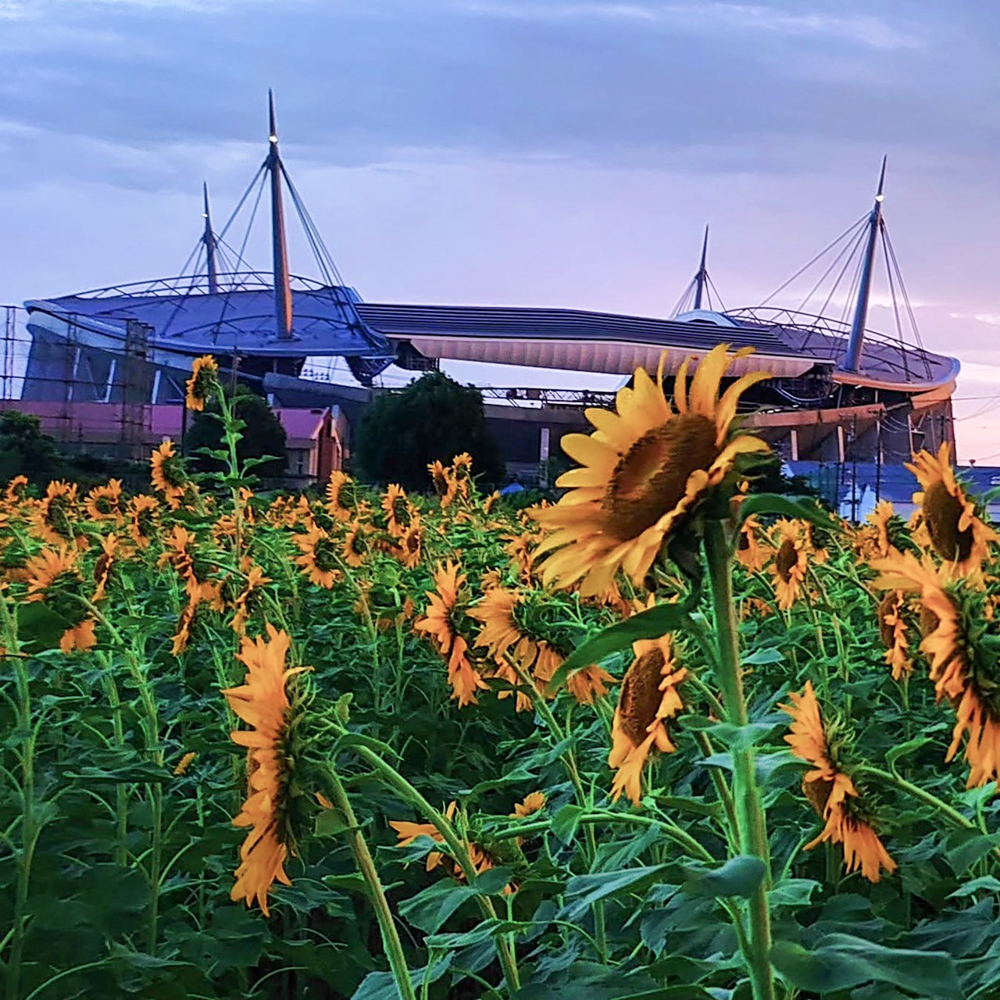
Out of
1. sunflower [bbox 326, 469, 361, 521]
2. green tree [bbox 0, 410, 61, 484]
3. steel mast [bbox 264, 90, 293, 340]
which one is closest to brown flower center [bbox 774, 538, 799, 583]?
sunflower [bbox 326, 469, 361, 521]

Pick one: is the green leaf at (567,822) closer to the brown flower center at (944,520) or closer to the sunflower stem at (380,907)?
the sunflower stem at (380,907)

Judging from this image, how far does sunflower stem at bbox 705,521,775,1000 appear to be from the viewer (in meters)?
0.84

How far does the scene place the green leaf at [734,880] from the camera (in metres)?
0.77

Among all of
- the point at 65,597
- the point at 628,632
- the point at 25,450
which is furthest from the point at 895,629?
the point at 25,450

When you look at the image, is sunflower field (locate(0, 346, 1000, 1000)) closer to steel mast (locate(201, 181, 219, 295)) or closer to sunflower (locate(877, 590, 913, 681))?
sunflower (locate(877, 590, 913, 681))

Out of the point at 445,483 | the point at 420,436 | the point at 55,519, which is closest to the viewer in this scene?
the point at 55,519

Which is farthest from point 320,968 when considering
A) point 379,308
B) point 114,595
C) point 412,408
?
point 379,308

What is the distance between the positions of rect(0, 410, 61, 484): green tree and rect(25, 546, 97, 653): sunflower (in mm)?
12654

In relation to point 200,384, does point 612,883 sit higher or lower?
lower

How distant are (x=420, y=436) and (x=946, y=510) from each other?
979 inches

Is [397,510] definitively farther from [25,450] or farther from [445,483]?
[25,450]

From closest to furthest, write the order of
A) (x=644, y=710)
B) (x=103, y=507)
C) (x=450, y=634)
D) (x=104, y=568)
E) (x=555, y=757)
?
(x=644, y=710), (x=555, y=757), (x=450, y=634), (x=104, y=568), (x=103, y=507)

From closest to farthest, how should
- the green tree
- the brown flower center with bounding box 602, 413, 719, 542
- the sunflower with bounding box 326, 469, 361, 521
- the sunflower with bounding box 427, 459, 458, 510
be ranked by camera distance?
the brown flower center with bounding box 602, 413, 719, 542 < the sunflower with bounding box 326, 469, 361, 521 < the sunflower with bounding box 427, 459, 458, 510 < the green tree

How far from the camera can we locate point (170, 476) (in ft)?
12.6
